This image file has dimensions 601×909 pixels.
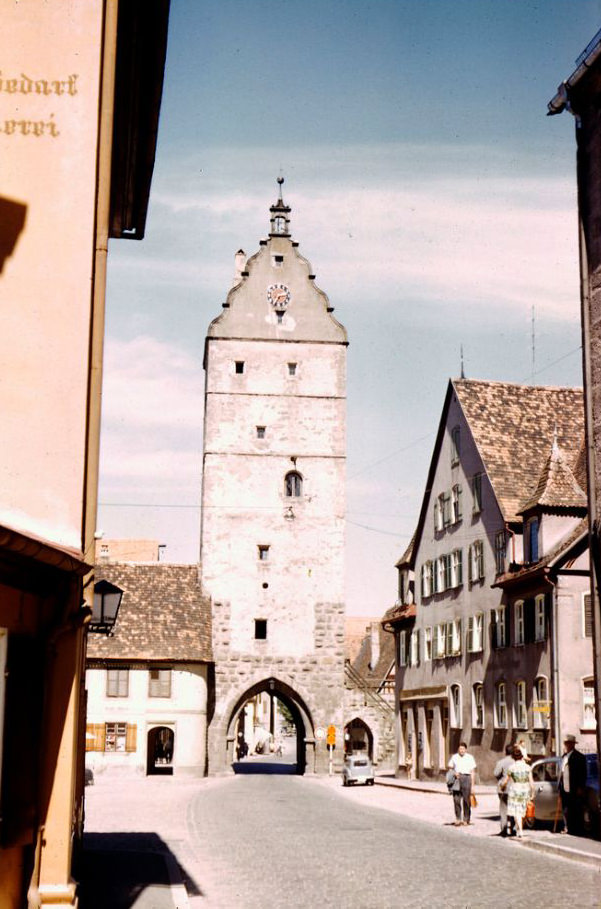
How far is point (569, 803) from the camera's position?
2247 centimetres

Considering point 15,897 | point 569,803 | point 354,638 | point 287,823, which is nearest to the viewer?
point 15,897

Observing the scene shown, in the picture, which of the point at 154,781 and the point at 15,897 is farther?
the point at 154,781

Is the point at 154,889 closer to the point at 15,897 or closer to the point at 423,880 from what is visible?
the point at 423,880

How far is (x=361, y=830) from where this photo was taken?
23109 millimetres

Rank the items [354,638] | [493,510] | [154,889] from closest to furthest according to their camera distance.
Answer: [154,889]
[493,510]
[354,638]

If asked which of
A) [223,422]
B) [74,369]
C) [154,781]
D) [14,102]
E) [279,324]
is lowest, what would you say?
[154,781]

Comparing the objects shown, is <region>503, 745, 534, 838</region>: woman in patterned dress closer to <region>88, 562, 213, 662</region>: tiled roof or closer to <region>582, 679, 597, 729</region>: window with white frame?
<region>582, 679, 597, 729</region>: window with white frame

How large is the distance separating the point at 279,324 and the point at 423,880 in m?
46.7

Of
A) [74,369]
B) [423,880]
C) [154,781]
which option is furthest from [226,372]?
[74,369]

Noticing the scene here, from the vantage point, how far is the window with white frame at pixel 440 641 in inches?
1786

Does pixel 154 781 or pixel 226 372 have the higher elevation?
pixel 226 372

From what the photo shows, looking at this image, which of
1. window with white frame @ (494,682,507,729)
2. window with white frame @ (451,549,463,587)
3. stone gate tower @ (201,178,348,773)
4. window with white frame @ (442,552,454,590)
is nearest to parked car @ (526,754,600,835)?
window with white frame @ (494,682,507,729)

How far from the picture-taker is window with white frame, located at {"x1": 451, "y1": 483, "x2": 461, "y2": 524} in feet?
145

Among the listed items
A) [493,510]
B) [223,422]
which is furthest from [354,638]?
[493,510]
